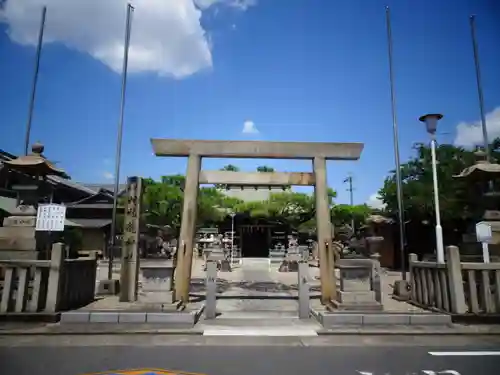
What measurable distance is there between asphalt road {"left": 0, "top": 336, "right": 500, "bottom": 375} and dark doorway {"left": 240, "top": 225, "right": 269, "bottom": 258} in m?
31.3

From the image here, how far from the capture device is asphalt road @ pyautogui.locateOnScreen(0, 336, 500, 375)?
485 cm

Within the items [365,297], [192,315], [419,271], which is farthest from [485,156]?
[192,315]

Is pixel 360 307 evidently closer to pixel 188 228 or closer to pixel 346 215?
pixel 188 228

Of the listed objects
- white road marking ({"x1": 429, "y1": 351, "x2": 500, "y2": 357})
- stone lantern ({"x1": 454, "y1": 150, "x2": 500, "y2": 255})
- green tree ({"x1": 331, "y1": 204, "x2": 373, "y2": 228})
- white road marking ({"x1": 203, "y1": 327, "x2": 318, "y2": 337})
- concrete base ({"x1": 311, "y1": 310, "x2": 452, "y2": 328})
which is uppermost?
green tree ({"x1": 331, "y1": 204, "x2": 373, "y2": 228})

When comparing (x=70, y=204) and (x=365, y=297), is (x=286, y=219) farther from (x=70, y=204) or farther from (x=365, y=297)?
(x=365, y=297)

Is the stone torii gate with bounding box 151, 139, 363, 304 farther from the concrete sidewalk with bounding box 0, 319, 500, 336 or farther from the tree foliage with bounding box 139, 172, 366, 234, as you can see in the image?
the tree foliage with bounding box 139, 172, 366, 234

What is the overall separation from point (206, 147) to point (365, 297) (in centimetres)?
579

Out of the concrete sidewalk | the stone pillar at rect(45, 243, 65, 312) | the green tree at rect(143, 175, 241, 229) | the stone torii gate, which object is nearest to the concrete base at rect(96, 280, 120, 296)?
the stone torii gate

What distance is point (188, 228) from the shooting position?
992cm

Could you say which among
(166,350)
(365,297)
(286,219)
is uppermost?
(286,219)

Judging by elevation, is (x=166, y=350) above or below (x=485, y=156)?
below

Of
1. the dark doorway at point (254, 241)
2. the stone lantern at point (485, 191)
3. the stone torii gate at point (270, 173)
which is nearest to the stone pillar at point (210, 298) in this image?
the stone torii gate at point (270, 173)

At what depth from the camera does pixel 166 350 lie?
5.75 m

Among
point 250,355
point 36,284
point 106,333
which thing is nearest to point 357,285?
point 250,355
